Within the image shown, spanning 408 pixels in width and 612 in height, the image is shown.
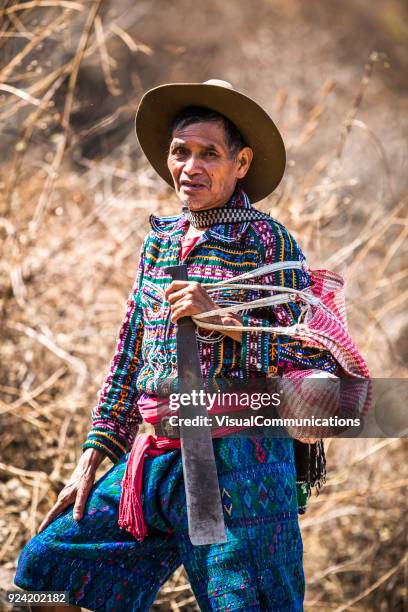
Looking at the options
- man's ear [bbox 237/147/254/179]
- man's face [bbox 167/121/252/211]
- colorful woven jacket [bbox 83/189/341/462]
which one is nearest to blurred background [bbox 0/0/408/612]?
colorful woven jacket [bbox 83/189/341/462]

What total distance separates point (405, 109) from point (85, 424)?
396 centimetres

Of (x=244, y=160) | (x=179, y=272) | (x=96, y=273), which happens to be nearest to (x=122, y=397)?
(x=179, y=272)

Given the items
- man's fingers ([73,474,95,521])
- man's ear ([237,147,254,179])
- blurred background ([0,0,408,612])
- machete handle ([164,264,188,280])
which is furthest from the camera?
blurred background ([0,0,408,612])

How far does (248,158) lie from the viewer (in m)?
2.47

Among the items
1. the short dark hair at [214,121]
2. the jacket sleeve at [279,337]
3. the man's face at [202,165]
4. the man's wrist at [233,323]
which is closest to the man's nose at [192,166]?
the man's face at [202,165]

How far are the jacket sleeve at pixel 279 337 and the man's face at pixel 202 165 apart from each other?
0.20m

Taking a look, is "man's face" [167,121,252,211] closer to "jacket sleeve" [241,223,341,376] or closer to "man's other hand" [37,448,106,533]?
"jacket sleeve" [241,223,341,376]

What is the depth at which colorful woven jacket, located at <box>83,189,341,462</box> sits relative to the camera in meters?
2.21

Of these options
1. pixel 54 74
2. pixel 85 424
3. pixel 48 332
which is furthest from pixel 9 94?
pixel 85 424

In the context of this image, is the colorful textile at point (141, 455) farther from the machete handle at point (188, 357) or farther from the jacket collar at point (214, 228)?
the jacket collar at point (214, 228)

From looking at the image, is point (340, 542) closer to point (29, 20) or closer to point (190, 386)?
point (190, 386)

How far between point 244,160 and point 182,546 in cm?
114

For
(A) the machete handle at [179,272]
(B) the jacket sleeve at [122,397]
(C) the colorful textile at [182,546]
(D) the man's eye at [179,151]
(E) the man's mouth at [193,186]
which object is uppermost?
(D) the man's eye at [179,151]

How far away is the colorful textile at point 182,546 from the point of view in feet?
6.84
